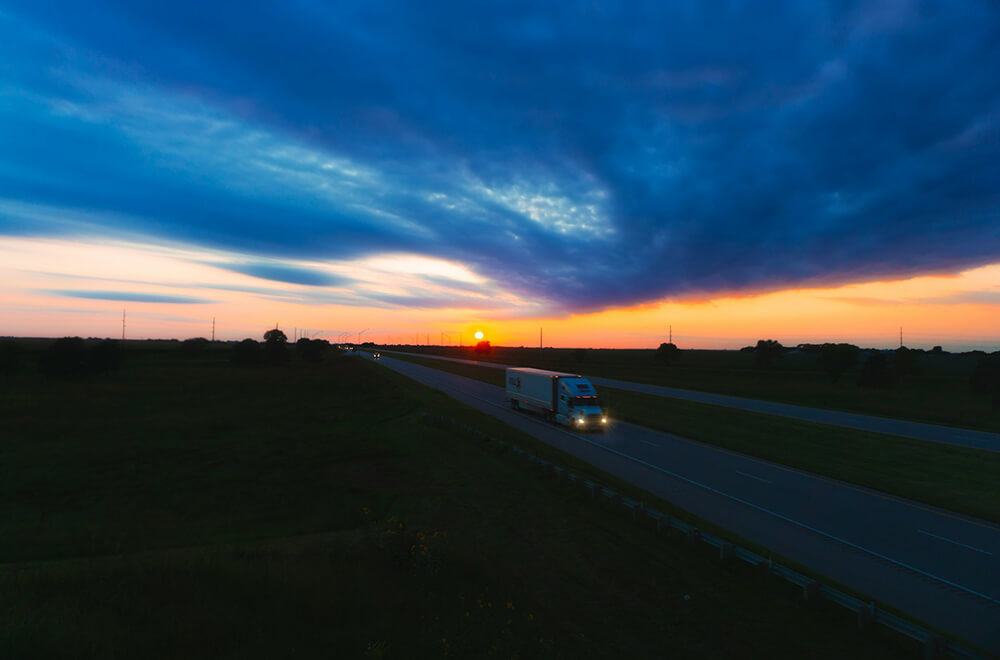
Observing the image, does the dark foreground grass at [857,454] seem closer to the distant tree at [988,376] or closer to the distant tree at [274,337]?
the distant tree at [988,376]

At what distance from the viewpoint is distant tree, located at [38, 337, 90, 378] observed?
277ft

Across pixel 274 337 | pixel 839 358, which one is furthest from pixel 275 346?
pixel 839 358

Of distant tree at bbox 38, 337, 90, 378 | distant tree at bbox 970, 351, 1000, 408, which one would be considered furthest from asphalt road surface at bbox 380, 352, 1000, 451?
distant tree at bbox 38, 337, 90, 378

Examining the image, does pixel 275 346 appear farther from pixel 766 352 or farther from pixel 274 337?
pixel 766 352

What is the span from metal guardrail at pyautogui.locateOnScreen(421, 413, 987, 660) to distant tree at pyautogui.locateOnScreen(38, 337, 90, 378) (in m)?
99.7

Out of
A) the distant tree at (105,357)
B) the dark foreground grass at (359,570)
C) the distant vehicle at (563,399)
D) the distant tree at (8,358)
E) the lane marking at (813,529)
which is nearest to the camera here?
the dark foreground grass at (359,570)

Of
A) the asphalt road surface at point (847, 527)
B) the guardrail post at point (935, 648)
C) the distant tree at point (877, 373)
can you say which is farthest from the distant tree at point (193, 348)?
the guardrail post at point (935, 648)

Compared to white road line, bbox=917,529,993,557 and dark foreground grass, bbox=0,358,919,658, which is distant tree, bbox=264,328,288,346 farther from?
Result: white road line, bbox=917,529,993,557

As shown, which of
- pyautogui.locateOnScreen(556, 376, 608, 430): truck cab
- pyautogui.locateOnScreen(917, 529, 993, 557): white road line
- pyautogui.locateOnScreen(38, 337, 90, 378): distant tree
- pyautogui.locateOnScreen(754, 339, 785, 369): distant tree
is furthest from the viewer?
pyautogui.locateOnScreen(754, 339, 785, 369): distant tree

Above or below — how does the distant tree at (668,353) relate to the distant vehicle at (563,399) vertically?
above

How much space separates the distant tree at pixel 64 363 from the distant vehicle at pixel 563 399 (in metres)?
85.3

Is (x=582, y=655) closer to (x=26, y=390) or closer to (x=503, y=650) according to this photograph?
(x=503, y=650)

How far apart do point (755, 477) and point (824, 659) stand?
44.1 feet

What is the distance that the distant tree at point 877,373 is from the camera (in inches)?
2773
